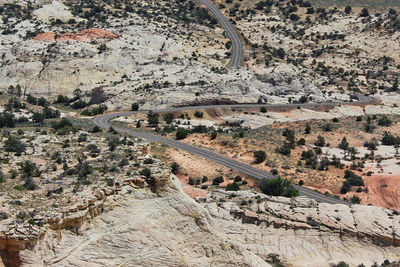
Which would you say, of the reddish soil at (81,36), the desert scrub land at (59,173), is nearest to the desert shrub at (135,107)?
the reddish soil at (81,36)

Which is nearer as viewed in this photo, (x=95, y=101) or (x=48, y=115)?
(x=48, y=115)

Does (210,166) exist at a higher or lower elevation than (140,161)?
lower

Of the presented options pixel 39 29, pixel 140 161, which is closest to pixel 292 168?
pixel 140 161

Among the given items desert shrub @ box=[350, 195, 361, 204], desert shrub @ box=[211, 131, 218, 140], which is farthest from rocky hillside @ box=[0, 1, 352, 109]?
desert shrub @ box=[350, 195, 361, 204]

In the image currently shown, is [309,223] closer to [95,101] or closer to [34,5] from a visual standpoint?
[95,101]

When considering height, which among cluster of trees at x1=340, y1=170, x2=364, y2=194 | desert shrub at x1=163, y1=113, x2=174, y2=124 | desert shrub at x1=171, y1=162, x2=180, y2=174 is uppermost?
desert shrub at x1=163, y1=113, x2=174, y2=124

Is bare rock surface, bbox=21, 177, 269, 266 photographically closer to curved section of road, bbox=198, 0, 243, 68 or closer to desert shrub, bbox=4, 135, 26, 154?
desert shrub, bbox=4, 135, 26, 154
